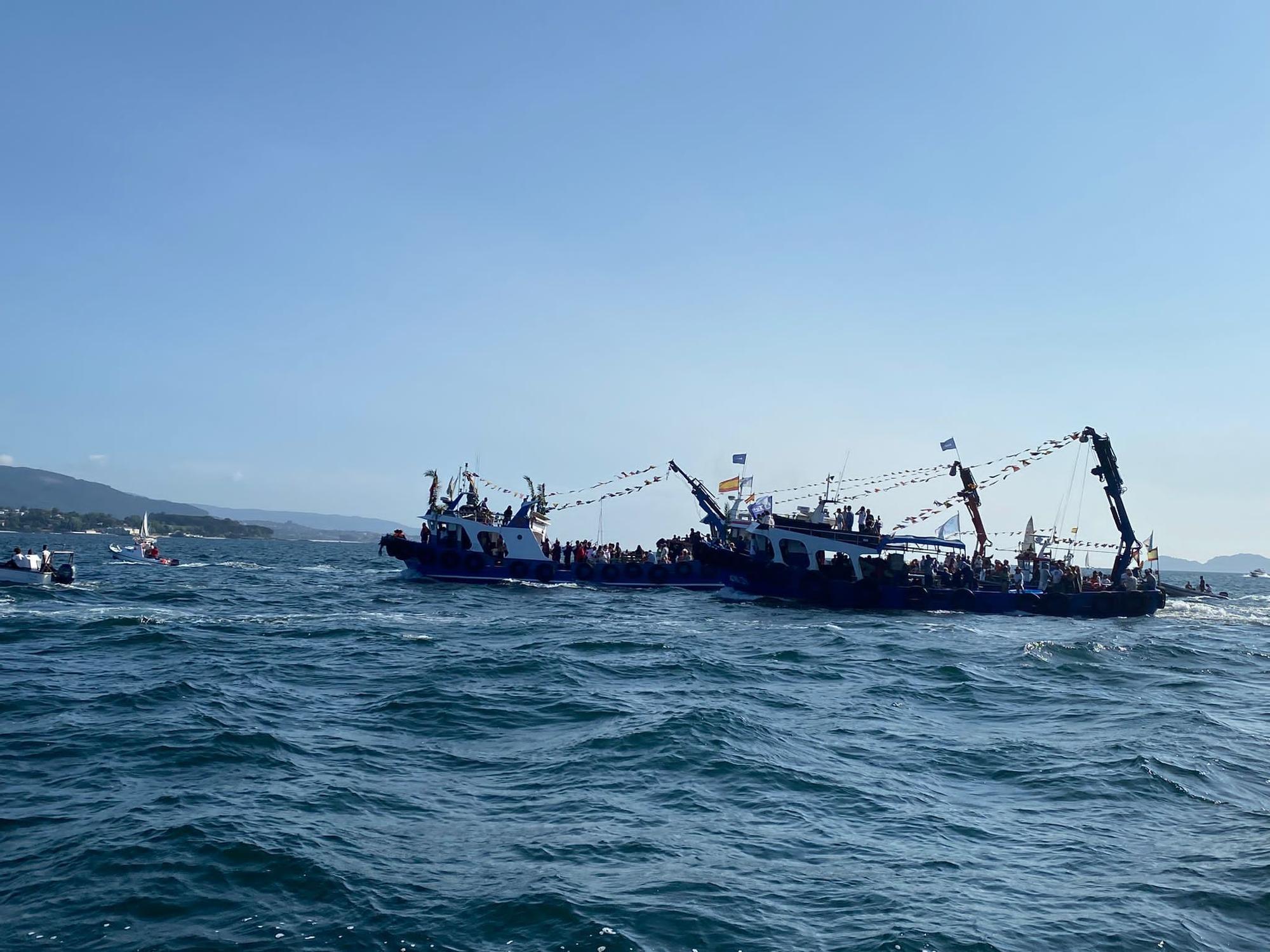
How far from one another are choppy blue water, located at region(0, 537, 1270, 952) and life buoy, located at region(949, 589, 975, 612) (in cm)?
1821

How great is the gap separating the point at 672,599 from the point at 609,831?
35.6m

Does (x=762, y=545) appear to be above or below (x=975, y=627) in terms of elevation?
above

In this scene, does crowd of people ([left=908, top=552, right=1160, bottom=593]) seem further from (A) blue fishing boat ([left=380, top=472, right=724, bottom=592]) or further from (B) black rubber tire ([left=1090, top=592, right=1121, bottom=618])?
(A) blue fishing boat ([left=380, top=472, right=724, bottom=592])

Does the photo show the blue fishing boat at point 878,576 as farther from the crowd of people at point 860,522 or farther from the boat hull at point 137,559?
the boat hull at point 137,559

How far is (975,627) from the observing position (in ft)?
123

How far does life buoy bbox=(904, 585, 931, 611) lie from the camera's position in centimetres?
4338

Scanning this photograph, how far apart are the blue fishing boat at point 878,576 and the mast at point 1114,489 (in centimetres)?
82

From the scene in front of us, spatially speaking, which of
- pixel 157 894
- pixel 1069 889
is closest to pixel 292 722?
pixel 157 894

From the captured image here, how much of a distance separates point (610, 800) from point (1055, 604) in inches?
1547

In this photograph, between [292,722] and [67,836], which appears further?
[292,722]

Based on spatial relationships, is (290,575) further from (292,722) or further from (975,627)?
(292,722)

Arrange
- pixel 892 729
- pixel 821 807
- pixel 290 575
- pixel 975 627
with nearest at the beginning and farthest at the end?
1. pixel 821 807
2. pixel 892 729
3. pixel 975 627
4. pixel 290 575

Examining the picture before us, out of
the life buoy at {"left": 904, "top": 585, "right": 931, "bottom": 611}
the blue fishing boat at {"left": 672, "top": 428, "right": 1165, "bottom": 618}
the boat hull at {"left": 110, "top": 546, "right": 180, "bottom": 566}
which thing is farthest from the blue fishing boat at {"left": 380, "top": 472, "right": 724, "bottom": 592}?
the boat hull at {"left": 110, "top": 546, "right": 180, "bottom": 566}

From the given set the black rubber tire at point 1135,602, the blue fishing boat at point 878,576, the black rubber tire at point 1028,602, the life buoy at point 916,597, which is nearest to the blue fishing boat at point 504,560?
the blue fishing boat at point 878,576
